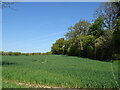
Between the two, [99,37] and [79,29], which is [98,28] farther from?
[79,29]

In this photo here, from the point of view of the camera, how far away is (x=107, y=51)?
19281 mm

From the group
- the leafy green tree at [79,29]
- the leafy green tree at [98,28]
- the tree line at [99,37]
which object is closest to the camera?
the tree line at [99,37]

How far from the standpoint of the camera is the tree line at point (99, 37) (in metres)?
18.3

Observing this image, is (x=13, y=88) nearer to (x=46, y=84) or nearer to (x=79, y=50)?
(x=46, y=84)

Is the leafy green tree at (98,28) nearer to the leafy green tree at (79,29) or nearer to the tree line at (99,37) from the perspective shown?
the tree line at (99,37)

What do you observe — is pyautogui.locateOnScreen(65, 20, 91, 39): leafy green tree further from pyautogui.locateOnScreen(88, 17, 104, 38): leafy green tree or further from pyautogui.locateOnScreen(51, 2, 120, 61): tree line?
pyautogui.locateOnScreen(88, 17, 104, 38): leafy green tree

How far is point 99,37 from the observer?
937 inches

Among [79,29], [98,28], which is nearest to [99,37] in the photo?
[98,28]

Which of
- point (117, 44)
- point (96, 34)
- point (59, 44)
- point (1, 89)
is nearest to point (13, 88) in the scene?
point (1, 89)

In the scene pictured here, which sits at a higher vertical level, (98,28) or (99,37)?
(98,28)

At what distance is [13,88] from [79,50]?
2492 cm

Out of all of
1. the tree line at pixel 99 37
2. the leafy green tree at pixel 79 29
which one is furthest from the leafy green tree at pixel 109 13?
the leafy green tree at pixel 79 29

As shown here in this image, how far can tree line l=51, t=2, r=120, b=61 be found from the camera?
18344mm

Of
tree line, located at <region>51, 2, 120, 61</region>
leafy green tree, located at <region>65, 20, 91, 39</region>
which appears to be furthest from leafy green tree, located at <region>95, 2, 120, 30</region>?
leafy green tree, located at <region>65, 20, 91, 39</region>
